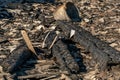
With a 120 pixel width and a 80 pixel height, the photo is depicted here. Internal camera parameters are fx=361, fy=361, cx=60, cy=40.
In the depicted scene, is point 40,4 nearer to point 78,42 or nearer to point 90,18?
point 90,18

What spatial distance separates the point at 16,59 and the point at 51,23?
288 cm

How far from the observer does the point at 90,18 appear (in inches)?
403

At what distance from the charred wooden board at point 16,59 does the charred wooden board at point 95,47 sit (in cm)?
125

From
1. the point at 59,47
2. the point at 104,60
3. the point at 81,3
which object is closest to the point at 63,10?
the point at 81,3

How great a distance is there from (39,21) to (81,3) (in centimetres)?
218

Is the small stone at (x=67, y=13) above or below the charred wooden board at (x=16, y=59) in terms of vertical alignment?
above

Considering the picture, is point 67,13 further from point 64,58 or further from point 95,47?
point 64,58

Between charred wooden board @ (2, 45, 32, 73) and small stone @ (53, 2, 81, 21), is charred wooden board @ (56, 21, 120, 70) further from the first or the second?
charred wooden board @ (2, 45, 32, 73)

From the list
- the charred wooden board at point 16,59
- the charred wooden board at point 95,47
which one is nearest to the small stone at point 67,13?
the charred wooden board at point 95,47

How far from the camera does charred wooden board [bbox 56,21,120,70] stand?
694 cm

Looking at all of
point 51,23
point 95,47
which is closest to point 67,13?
point 51,23

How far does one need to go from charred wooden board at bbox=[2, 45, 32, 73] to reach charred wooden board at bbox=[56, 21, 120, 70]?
1.25 m

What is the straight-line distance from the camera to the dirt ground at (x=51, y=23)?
7.56 meters

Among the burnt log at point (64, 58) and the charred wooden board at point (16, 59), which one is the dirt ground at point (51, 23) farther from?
the charred wooden board at point (16, 59)
